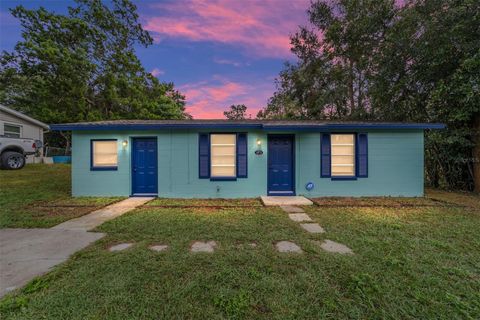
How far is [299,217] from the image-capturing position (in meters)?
4.79

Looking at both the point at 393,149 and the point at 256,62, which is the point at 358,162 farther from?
the point at 256,62

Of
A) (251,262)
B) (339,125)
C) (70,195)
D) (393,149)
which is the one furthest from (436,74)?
(70,195)

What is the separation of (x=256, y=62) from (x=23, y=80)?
1839 centimetres

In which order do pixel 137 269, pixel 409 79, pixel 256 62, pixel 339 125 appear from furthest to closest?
pixel 256 62
pixel 409 79
pixel 339 125
pixel 137 269

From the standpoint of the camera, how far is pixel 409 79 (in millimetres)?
8539

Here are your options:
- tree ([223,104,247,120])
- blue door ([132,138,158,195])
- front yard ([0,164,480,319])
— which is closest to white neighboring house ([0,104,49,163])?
blue door ([132,138,158,195])

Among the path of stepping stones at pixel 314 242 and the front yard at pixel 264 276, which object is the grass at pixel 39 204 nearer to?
the front yard at pixel 264 276

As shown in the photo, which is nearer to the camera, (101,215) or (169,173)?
(101,215)

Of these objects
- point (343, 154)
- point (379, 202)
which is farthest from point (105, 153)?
point (379, 202)

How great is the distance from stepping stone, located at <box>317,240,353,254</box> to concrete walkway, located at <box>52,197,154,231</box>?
4.20 meters

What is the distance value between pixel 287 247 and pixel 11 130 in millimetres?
19677

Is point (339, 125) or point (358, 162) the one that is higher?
point (339, 125)

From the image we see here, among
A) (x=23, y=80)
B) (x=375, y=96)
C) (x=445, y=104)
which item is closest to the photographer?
(x=445, y=104)

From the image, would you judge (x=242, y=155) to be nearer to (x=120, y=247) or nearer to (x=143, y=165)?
(x=143, y=165)
